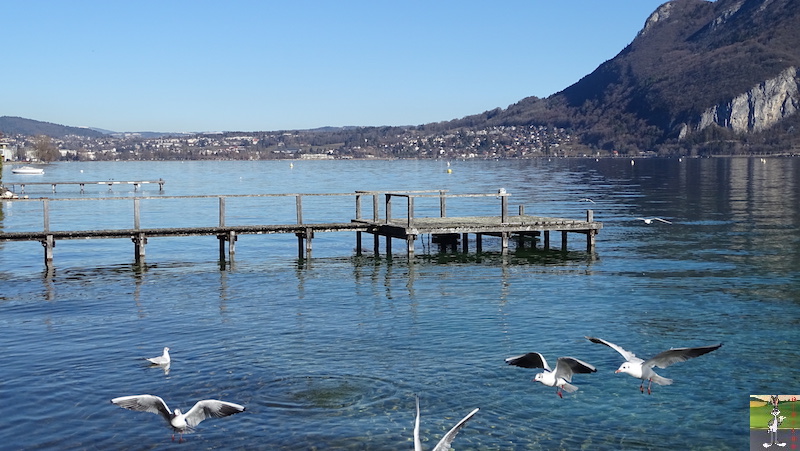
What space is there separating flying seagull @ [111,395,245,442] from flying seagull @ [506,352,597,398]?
4.94 meters

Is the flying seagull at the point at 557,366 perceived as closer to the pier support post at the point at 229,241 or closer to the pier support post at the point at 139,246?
the pier support post at the point at 229,241

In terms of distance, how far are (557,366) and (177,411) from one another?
23.1 ft

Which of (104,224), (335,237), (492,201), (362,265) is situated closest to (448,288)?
(362,265)

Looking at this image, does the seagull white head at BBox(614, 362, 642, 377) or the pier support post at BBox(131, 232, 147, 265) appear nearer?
the seagull white head at BBox(614, 362, 642, 377)

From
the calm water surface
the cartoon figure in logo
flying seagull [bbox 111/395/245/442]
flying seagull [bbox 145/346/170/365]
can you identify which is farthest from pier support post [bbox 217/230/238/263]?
the cartoon figure in logo

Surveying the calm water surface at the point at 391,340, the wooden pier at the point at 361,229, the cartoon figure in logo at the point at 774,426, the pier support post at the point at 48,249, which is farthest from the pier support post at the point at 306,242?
the cartoon figure in logo at the point at 774,426

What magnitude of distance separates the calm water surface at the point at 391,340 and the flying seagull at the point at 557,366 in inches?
35.7

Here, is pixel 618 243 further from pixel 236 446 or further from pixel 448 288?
pixel 236 446

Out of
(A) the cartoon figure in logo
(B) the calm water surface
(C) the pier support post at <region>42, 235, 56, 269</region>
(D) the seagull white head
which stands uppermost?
(C) the pier support post at <region>42, 235, 56, 269</region>

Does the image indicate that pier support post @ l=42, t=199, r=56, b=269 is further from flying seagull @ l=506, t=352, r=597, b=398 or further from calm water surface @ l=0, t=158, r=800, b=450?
flying seagull @ l=506, t=352, r=597, b=398

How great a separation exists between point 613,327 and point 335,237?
30009 mm

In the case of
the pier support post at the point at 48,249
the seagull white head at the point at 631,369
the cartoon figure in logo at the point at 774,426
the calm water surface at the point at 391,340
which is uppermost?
the pier support post at the point at 48,249

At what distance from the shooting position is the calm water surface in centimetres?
1812

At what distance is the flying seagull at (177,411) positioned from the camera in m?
15.6
